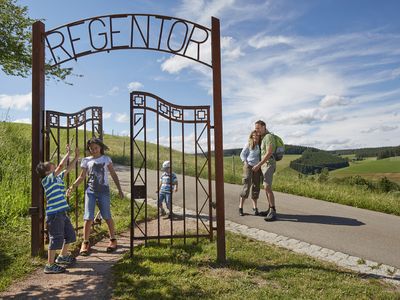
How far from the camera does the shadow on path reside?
7.36m

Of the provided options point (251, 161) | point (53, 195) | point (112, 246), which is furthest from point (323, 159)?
point (53, 195)

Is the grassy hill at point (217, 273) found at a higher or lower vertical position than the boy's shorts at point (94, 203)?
lower

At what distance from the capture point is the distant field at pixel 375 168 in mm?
44906

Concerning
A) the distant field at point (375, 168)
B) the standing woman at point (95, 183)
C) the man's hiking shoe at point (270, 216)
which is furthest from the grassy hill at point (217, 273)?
the distant field at point (375, 168)

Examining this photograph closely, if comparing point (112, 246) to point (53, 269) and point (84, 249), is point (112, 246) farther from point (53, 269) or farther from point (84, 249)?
point (53, 269)

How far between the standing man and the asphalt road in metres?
0.45

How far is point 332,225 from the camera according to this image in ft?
23.5

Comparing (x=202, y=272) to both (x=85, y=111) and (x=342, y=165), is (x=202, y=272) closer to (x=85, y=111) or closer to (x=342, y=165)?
(x=85, y=111)

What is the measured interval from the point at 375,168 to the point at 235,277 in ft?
167

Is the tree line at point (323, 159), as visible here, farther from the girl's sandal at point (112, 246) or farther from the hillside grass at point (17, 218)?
the girl's sandal at point (112, 246)

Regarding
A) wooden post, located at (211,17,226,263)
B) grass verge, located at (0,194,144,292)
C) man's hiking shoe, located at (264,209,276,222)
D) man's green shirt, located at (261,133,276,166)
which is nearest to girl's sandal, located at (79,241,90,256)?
grass verge, located at (0,194,144,292)

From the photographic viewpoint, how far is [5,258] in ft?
16.8

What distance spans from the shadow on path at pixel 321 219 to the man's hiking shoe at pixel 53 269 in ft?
15.1

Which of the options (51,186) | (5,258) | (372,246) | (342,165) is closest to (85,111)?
(51,186)
